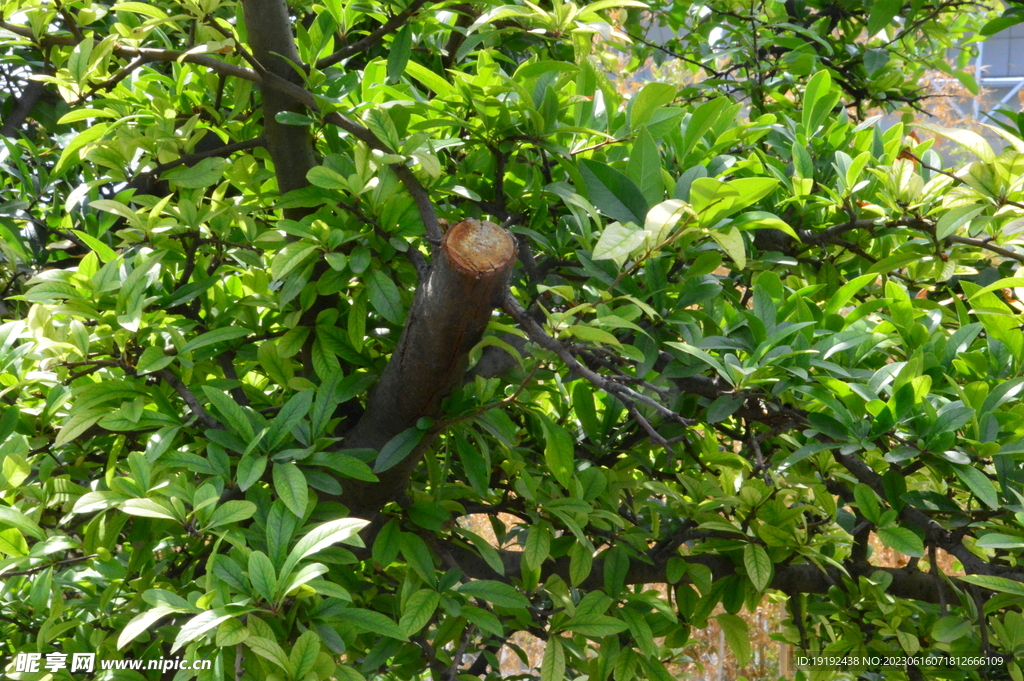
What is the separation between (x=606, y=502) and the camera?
1.53m

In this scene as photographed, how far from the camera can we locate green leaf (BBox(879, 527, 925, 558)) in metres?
1.20

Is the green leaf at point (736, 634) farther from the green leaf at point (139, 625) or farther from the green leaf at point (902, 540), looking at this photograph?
the green leaf at point (139, 625)

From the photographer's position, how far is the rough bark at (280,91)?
1.29 meters

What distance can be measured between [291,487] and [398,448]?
20cm

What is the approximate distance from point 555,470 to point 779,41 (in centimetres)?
132

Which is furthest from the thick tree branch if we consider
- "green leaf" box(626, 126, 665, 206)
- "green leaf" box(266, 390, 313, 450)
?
"green leaf" box(266, 390, 313, 450)

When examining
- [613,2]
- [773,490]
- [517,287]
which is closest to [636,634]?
[773,490]

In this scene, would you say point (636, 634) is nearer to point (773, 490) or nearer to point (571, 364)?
point (773, 490)

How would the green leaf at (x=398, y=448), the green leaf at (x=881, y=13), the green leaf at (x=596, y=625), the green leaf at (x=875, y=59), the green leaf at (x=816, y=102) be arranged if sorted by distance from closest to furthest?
the green leaf at (x=398, y=448) < the green leaf at (x=596, y=625) < the green leaf at (x=816, y=102) < the green leaf at (x=881, y=13) < the green leaf at (x=875, y=59)

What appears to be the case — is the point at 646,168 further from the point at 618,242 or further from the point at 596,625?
the point at 596,625

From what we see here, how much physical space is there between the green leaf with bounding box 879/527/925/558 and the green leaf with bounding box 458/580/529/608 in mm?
599

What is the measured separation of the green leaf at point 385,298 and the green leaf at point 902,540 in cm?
85

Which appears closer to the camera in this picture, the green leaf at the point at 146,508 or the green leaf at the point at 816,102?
the green leaf at the point at 146,508

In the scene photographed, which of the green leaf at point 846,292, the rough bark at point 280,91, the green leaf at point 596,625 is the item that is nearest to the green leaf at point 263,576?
the green leaf at point 596,625
